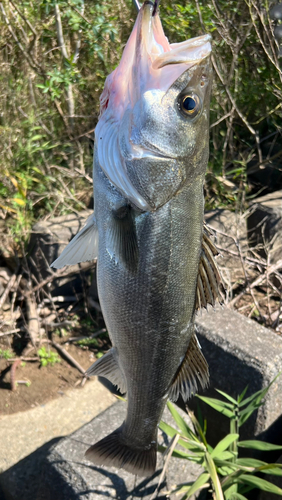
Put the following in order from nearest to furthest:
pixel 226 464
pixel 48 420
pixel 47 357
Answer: pixel 226 464, pixel 48 420, pixel 47 357

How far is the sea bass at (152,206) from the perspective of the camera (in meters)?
1.23

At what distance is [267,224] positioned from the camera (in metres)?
4.80

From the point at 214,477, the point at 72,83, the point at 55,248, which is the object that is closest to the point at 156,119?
the point at 214,477

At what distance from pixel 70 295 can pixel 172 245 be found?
343 centimetres

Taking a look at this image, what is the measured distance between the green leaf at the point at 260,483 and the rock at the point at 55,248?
255 cm

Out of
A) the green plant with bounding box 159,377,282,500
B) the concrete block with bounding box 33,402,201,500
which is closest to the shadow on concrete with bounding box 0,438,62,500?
the concrete block with bounding box 33,402,201,500

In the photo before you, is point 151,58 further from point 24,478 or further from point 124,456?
point 24,478

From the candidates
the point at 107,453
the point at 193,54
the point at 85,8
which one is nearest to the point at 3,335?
the point at 107,453

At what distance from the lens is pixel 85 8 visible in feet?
15.9

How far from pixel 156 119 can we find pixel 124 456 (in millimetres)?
1366

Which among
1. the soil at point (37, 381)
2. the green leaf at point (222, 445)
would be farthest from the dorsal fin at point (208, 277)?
the soil at point (37, 381)

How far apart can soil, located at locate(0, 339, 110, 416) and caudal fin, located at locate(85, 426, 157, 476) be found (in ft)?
6.85

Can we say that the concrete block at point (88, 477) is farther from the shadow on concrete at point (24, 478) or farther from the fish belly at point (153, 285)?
the fish belly at point (153, 285)

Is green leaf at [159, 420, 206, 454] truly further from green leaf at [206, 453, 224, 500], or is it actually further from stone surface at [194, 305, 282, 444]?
stone surface at [194, 305, 282, 444]
